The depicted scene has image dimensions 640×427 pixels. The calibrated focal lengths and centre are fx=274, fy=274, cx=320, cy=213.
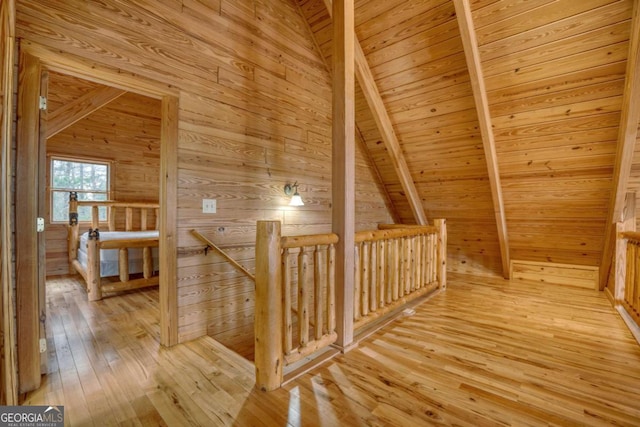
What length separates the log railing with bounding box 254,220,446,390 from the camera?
5.32 feet

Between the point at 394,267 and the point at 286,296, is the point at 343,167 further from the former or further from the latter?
the point at 394,267

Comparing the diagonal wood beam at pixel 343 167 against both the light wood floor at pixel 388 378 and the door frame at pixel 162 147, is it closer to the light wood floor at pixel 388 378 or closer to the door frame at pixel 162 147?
the light wood floor at pixel 388 378

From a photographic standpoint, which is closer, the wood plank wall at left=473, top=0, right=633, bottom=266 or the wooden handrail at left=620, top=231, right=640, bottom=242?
the wood plank wall at left=473, top=0, right=633, bottom=266

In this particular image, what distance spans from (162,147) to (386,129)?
271cm

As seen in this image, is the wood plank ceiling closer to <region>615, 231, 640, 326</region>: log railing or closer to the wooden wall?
<region>615, 231, 640, 326</region>: log railing

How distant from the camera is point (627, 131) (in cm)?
246

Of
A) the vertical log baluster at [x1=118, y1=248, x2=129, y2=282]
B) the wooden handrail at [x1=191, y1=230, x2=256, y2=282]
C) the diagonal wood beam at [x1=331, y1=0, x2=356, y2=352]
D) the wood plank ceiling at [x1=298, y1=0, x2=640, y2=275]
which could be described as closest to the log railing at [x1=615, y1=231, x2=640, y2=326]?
the wood plank ceiling at [x1=298, y1=0, x2=640, y2=275]

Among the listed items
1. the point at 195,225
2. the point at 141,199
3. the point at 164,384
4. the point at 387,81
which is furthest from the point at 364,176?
the point at 141,199

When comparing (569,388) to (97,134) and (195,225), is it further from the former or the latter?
(97,134)

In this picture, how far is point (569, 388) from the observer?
64.7 inches

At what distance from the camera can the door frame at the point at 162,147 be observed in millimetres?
1585

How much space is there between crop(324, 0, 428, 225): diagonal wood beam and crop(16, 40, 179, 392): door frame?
198cm

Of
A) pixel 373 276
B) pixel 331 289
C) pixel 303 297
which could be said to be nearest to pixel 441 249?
pixel 373 276

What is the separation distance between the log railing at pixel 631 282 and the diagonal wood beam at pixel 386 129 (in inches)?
91.2
